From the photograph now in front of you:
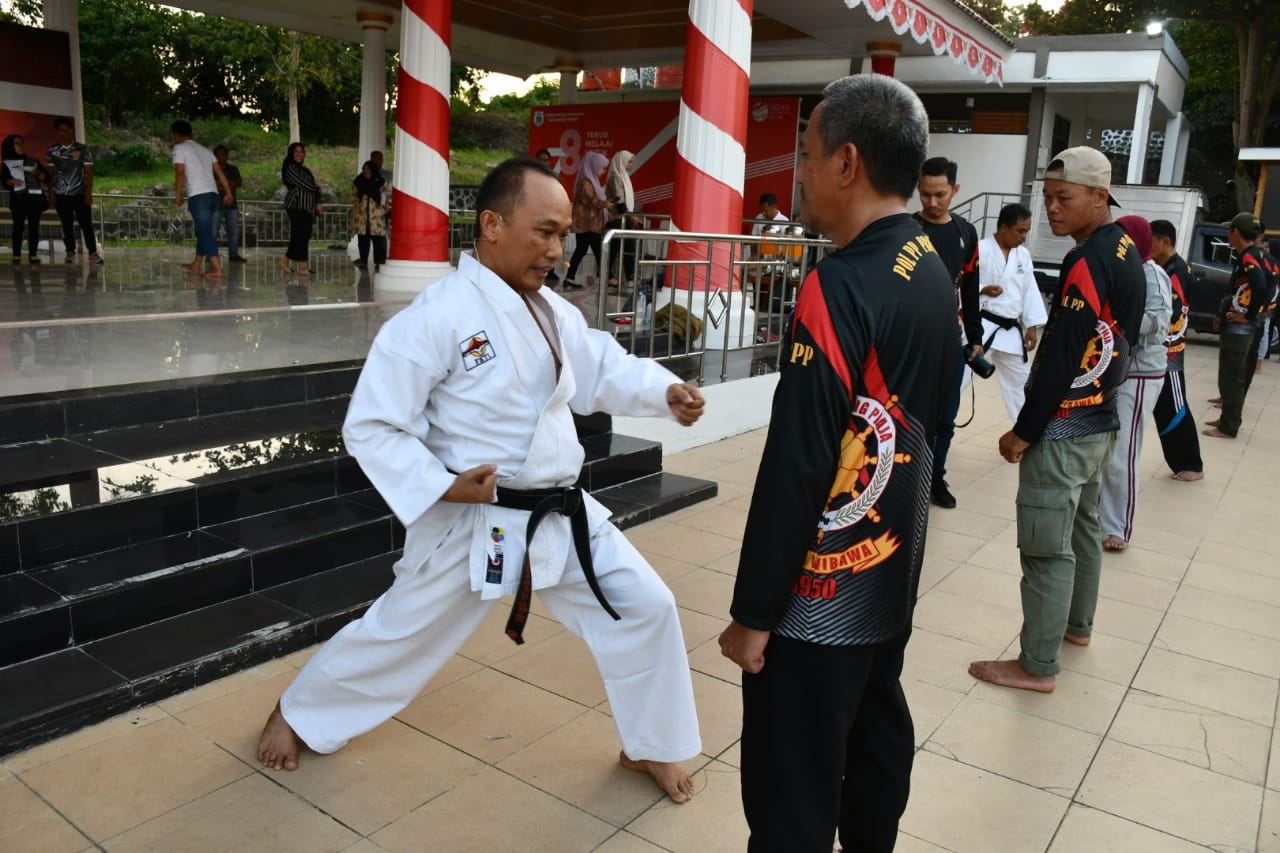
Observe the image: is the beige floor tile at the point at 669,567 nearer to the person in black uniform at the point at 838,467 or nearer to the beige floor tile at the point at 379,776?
the beige floor tile at the point at 379,776

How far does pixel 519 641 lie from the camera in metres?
2.56

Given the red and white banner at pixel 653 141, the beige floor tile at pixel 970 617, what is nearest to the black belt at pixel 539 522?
the beige floor tile at pixel 970 617

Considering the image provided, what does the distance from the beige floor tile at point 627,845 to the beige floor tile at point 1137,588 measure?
2819 millimetres

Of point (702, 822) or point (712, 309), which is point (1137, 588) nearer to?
point (702, 822)

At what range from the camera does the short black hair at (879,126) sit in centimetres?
164

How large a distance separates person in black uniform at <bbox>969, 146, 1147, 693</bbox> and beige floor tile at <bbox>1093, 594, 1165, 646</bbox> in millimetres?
720

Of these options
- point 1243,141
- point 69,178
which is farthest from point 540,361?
point 1243,141

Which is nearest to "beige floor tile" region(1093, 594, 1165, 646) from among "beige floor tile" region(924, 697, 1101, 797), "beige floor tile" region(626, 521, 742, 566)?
"beige floor tile" region(924, 697, 1101, 797)

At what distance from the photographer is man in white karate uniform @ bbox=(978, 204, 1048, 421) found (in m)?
5.95

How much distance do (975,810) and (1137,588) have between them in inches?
89.9

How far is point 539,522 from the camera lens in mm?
2451

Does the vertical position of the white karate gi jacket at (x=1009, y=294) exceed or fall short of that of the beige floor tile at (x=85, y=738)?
it exceeds it

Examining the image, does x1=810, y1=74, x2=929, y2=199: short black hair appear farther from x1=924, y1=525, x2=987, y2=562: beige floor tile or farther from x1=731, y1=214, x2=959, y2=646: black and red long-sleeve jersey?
x1=924, y1=525, x2=987, y2=562: beige floor tile

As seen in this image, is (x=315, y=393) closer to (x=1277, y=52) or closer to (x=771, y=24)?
(x=771, y=24)
